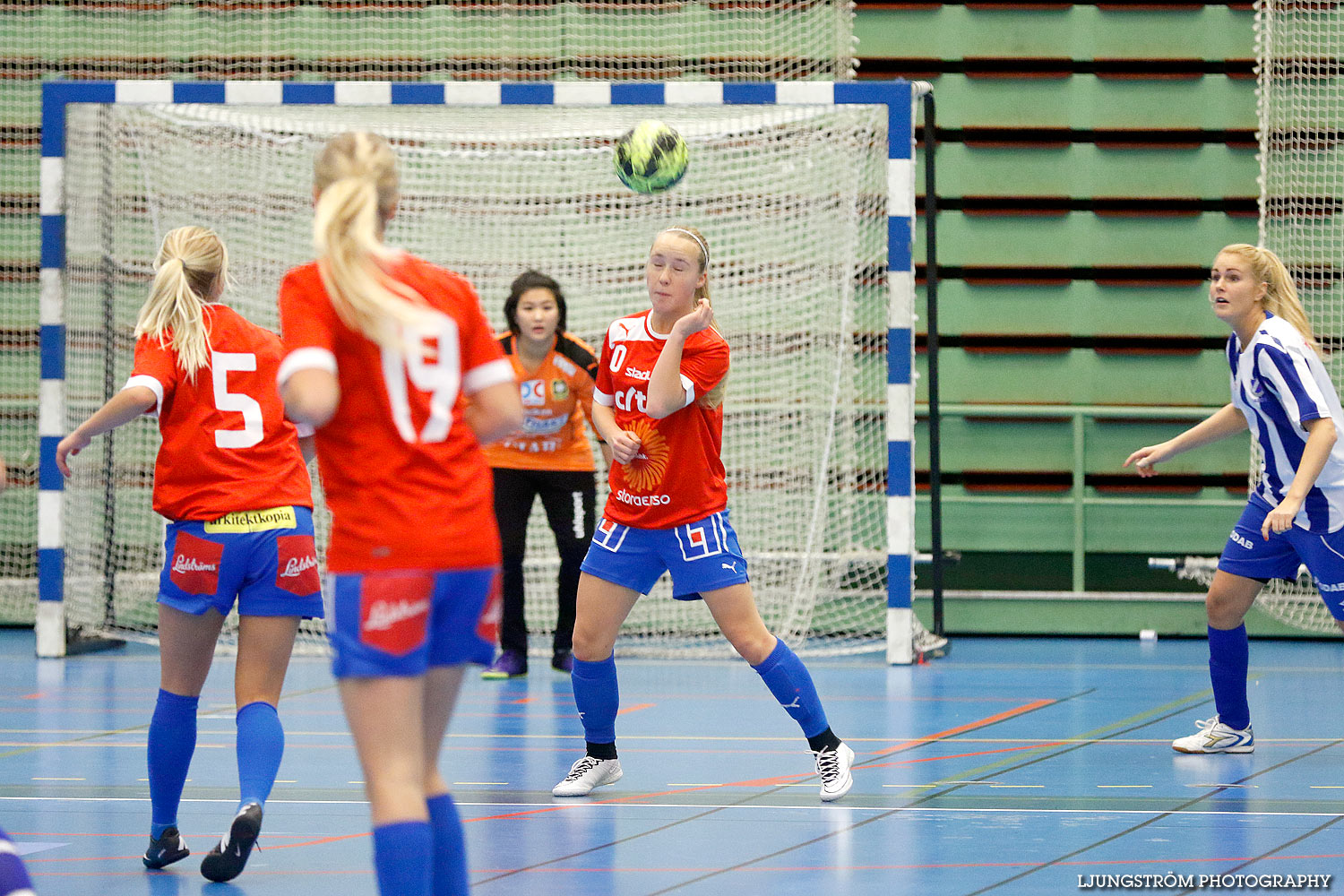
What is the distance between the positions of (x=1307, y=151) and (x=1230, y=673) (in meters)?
5.36

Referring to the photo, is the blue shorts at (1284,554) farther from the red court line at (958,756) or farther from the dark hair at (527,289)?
the dark hair at (527,289)

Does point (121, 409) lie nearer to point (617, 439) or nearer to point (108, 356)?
point (617, 439)

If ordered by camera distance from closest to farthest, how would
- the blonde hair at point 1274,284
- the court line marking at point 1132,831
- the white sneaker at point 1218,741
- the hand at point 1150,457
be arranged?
1. the court line marking at point 1132,831
2. the blonde hair at point 1274,284
3. the hand at point 1150,457
4. the white sneaker at point 1218,741

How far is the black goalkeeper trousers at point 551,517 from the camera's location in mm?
8203

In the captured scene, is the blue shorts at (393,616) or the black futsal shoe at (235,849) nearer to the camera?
the blue shorts at (393,616)

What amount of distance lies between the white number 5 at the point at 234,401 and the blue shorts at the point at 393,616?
5.38 ft

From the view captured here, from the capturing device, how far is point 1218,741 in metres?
5.88

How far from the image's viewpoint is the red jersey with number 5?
4.22 meters

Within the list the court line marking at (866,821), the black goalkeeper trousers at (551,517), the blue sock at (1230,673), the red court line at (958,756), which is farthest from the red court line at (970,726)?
the black goalkeeper trousers at (551,517)

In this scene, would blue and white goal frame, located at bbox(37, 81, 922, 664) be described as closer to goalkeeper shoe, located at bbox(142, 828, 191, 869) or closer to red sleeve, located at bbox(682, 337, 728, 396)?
red sleeve, located at bbox(682, 337, 728, 396)

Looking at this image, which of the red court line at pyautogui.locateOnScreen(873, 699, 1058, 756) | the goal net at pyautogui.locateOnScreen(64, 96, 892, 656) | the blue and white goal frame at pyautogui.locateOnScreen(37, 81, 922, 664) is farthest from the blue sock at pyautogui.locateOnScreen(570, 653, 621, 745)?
the goal net at pyautogui.locateOnScreen(64, 96, 892, 656)

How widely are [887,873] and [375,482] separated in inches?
79.6

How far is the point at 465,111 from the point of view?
9.55m

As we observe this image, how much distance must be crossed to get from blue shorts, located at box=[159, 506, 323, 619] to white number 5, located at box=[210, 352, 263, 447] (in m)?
0.20
